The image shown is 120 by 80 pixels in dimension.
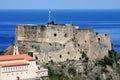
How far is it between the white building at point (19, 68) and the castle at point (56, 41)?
5297 millimetres

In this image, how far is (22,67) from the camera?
7150 centimetres

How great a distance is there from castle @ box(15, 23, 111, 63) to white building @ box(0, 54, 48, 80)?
5297mm

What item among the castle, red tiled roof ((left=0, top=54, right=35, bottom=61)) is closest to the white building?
red tiled roof ((left=0, top=54, right=35, bottom=61))

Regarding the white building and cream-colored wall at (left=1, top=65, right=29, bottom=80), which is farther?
the white building

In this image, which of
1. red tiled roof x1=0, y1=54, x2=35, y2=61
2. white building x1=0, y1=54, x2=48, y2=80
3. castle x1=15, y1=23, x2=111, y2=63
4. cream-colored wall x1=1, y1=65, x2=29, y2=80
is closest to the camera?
cream-colored wall x1=1, y1=65, x2=29, y2=80

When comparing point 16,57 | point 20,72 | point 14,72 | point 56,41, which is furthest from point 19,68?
point 56,41

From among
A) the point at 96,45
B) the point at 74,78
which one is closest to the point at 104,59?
the point at 96,45

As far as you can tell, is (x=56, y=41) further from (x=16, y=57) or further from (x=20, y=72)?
(x=20, y=72)

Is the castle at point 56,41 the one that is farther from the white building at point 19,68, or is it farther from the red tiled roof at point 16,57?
the red tiled roof at point 16,57

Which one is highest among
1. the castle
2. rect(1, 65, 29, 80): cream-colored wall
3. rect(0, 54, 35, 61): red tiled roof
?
the castle

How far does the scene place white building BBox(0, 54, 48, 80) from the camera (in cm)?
6975

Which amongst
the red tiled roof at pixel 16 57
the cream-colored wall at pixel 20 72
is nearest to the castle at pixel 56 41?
the red tiled roof at pixel 16 57

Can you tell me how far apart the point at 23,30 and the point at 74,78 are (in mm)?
9543

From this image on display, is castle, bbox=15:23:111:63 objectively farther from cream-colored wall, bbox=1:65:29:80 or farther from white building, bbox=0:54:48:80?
cream-colored wall, bbox=1:65:29:80
